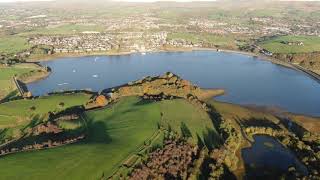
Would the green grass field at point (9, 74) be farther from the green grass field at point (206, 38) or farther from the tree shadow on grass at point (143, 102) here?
the green grass field at point (206, 38)

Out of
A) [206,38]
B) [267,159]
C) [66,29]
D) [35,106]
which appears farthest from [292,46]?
[66,29]

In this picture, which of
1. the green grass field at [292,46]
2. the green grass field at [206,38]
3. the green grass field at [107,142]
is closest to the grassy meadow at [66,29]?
the green grass field at [206,38]

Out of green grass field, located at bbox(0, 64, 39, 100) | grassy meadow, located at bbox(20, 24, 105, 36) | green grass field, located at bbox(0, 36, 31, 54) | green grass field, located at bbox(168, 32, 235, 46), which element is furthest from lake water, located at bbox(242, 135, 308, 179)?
grassy meadow, located at bbox(20, 24, 105, 36)

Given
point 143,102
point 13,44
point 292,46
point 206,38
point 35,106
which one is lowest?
point 13,44

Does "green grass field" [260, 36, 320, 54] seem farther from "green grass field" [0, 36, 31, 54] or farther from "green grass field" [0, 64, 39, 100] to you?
"green grass field" [0, 36, 31, 54]

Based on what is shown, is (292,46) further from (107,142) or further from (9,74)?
(107,142)
